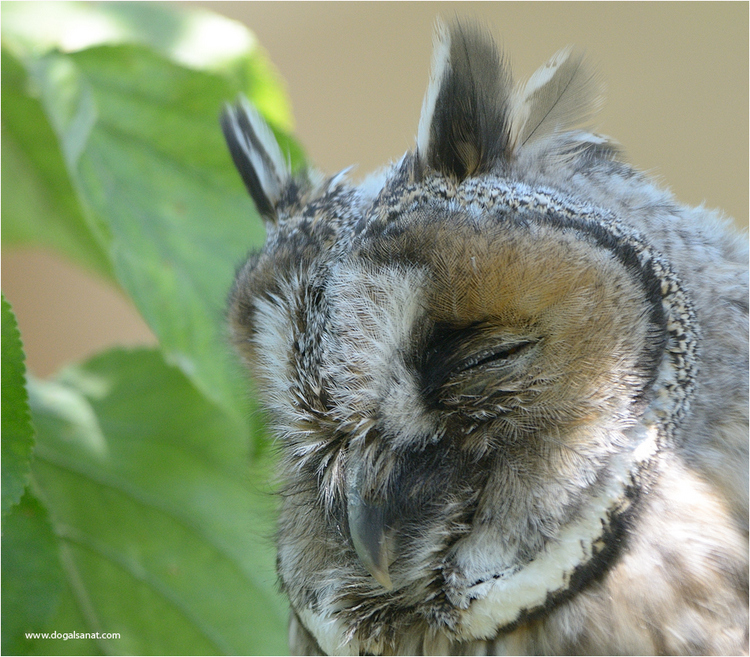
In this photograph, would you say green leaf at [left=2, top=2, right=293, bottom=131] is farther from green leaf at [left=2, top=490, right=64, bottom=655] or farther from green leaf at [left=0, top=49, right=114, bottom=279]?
green leaf at [left=2, top=490, right=64, bottom=655]

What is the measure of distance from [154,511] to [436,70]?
30.6 inches

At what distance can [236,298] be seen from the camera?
0.92 meters

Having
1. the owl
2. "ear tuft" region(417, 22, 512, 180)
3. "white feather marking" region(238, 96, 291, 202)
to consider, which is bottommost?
the owl

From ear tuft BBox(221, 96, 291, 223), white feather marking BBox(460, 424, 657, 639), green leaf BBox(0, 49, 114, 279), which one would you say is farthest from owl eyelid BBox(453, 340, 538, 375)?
green leaf BBox(0, 49, 114, 279)

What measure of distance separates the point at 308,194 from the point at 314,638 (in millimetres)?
581

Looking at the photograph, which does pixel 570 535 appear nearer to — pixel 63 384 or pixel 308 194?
pixel 308 194

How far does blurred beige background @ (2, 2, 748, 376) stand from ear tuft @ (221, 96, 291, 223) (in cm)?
138

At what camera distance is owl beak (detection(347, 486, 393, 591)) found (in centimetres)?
75

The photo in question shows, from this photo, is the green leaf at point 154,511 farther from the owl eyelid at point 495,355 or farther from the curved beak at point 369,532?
the owl eyelid at point 495,355

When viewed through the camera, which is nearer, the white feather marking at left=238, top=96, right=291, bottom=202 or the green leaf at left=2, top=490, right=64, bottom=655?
the green leaf at left=2, top=490, right=64, bottom=655

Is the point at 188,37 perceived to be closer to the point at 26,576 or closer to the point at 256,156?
the point at 256,156

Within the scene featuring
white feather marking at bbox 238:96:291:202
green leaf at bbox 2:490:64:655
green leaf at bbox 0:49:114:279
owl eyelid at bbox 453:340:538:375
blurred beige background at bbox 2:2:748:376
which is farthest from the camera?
blurred beige background at bbox 2:2:748:376

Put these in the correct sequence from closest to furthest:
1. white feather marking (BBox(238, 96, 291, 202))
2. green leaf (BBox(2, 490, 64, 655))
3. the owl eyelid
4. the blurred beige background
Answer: the owl eyelid → green leaf (BBox(2, 490, 64, 655)) → white feather marking (BBox(238, 96, 291, 202)) → the blurred beige background

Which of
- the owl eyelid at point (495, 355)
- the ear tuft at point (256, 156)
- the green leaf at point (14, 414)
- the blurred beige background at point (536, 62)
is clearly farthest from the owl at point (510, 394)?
the blurred beige background at point (536, 62)
